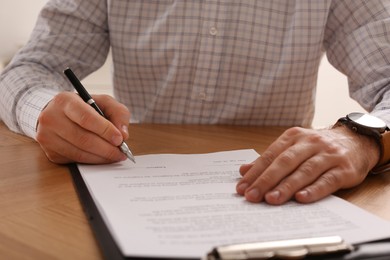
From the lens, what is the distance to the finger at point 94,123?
0.75 m

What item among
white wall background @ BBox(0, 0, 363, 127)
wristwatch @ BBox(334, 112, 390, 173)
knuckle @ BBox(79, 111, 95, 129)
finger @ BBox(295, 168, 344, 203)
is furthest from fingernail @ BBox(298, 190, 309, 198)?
white wall background @ BBox(0, 0, 363, 127)

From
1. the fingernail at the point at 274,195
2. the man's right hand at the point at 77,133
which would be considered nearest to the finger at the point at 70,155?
the man's right hand at the point at 77,133

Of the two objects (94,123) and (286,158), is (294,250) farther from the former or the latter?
(94,123)

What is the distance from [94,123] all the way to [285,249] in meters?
0.41

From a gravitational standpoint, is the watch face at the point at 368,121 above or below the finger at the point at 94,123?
below

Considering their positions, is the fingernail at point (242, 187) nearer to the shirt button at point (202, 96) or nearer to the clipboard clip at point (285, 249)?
the clipboard clip at point (285, 249)

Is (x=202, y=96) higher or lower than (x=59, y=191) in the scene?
lower

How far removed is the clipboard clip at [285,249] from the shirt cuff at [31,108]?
61 centimetres

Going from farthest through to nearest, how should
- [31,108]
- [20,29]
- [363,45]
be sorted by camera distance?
[20,29] < [363,45] < [31,108]

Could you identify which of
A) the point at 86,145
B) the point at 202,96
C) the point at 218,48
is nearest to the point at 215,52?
the point at 218,48

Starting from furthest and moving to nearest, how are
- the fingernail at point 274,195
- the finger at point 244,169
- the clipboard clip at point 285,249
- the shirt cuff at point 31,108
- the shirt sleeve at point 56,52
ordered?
1. the shirt sleeve at point 56,52
2. the shirt cuff at point 31,108
3. the finger at point 244,169
4. the fingernail at point 274,195
5. the clipboard clip at point 285,249

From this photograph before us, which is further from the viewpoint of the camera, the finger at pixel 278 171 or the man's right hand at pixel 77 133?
the man's right hand at pixel 77 133

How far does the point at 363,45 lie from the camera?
3.91 ft

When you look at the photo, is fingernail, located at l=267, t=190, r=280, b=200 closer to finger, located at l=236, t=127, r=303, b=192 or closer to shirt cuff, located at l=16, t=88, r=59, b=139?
finger, located at l=236, t=127, r=303, b=192
